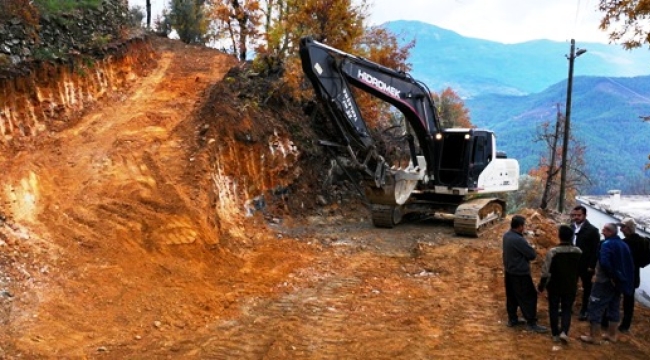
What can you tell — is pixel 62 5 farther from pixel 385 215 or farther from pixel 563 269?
pixel 563 269

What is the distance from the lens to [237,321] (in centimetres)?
664

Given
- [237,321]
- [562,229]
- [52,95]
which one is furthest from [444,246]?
[52,95]

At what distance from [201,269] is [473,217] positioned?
20.8ft

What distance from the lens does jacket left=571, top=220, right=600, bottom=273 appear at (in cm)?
658

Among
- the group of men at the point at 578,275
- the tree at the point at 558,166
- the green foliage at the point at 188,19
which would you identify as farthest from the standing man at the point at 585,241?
the green foliage at the point at 188,19

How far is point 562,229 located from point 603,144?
114 metres

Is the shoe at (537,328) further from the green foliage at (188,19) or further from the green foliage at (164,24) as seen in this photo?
the green foliage at (164,24)

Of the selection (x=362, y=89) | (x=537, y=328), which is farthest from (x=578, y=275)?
(x=362, y=89)

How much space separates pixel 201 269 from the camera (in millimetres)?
8250

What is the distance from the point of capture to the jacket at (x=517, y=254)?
6430 millimetres

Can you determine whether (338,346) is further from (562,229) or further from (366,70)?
(366,70)

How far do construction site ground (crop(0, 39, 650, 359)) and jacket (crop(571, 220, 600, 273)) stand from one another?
89 centimetres

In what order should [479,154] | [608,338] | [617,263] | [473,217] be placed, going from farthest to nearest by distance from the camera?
[479,154] → [473,217] → [608,338] → [617,263]

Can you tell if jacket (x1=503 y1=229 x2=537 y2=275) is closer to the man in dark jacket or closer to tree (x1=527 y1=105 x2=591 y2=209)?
the man in dark jacket
